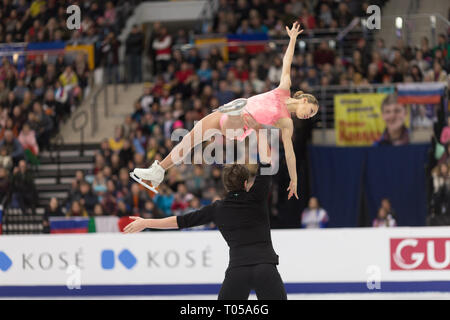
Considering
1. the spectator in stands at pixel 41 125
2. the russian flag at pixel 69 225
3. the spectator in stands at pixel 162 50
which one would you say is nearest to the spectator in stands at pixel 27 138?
the spectator in stands at pixel 41 125

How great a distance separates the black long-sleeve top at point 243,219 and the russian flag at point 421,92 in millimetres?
10747

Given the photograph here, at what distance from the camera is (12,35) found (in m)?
21.5

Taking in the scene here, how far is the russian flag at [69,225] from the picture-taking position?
50.3ft

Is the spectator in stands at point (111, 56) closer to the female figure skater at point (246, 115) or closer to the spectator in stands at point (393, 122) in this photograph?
the spectator in stands at point (393, 122)

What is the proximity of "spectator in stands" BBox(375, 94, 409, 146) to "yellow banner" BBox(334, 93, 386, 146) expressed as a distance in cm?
10

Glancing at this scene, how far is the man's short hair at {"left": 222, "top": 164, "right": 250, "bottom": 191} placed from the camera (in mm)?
5816

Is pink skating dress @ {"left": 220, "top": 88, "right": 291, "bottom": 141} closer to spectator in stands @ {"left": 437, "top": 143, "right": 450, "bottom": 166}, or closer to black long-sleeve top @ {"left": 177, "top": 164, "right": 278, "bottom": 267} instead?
black long-sleeve top @ {"left": 177, "top": 164, "right": 278, "bottom": 267}

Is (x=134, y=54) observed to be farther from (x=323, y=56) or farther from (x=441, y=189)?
(x=441, y=189)

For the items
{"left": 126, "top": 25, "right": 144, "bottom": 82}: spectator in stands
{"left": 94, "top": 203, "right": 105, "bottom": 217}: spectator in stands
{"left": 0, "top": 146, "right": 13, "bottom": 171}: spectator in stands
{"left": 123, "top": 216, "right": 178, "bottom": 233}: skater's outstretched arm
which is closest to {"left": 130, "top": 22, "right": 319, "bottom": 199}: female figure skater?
{"left": 123, "top": 216, "right": 178, "bottom": 233}: skater's outstretched arm

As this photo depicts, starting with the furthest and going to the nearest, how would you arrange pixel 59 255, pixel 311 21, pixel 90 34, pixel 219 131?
pixel 90 34 < pixel 311 21 < pixel 59 255 < pixel 219 131

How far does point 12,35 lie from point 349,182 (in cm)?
988

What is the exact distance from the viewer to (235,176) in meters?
5.82
